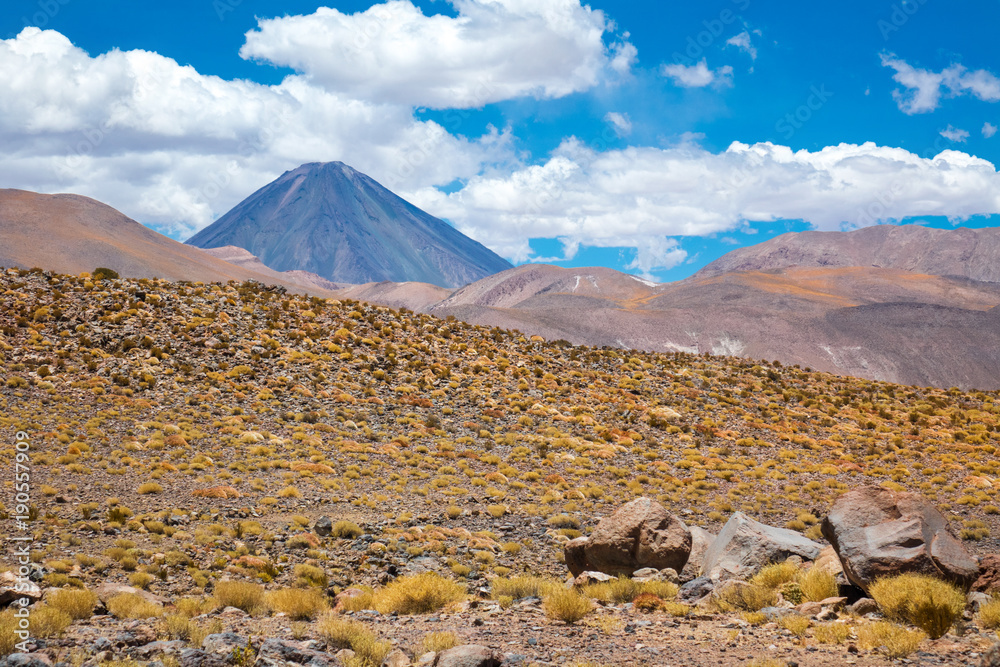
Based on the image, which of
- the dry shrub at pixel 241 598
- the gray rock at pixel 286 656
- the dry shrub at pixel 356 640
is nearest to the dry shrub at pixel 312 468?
the dry shrub at pixel 241 598

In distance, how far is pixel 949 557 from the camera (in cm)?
885

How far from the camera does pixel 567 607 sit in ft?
28.6

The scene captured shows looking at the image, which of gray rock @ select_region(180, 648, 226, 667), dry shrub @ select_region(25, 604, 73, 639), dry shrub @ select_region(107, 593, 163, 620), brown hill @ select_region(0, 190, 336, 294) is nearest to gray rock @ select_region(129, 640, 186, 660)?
gray rock @ select_region(180, 648, 226, 667)

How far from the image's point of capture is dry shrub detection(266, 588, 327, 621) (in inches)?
348

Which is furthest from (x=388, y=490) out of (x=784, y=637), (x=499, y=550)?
(x=784, y=637)

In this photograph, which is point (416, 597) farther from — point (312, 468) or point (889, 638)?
point (312, 468)

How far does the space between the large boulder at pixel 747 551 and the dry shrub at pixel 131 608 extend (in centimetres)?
813

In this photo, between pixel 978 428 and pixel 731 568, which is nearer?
pixel 731 568

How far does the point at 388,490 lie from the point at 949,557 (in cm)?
1314

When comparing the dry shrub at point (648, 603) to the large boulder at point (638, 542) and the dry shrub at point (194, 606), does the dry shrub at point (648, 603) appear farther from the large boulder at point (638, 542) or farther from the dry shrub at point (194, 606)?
the dry shrub at point (194, 606)

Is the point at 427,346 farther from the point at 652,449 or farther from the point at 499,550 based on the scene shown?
the point at 499,550

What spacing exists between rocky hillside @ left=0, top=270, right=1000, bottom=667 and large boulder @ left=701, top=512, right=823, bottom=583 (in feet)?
0.97

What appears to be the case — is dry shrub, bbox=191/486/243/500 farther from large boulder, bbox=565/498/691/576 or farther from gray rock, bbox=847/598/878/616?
gray rock, bbox=847/598/878/616

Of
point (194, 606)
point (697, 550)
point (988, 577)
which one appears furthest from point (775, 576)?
point (194, 606)
